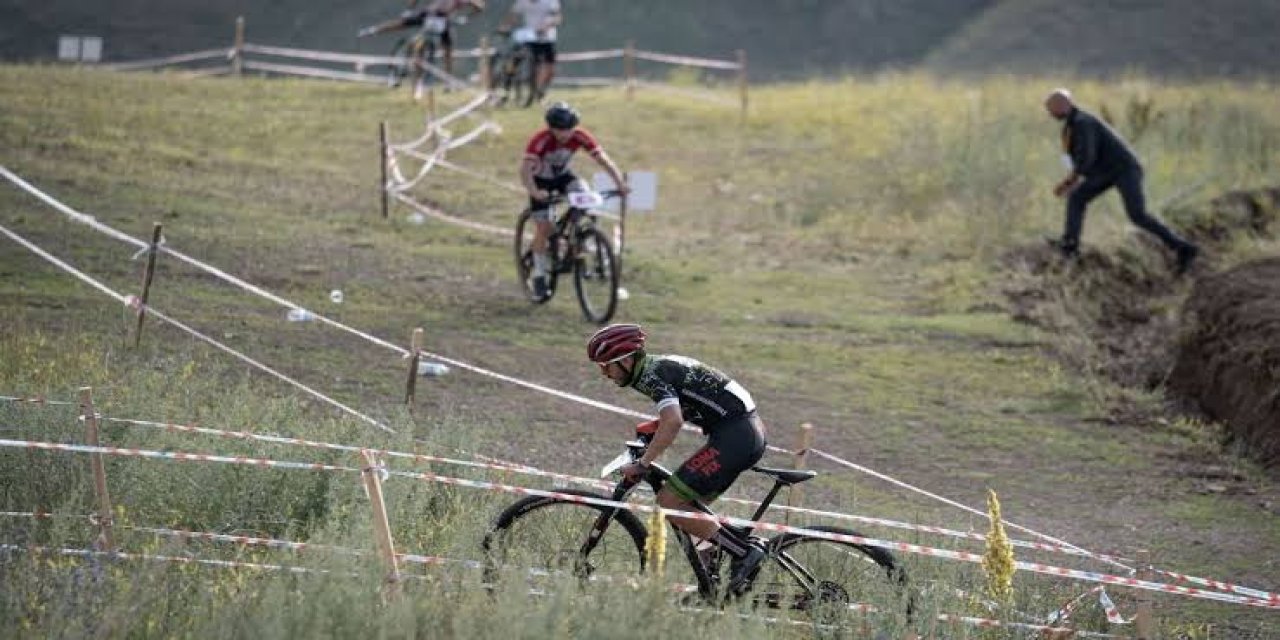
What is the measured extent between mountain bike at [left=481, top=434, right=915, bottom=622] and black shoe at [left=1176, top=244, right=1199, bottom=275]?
1142 cm

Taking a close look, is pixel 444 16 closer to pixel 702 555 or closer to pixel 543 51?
pixel 543 51

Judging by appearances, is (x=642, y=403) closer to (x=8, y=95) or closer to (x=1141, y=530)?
(x=1141, y=530)

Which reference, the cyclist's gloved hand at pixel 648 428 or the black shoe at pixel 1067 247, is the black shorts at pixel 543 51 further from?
the cyclist's gloved hand at pixel 648 428

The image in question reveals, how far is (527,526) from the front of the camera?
8.45 meters

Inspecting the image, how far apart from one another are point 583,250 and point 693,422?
24.4 feet

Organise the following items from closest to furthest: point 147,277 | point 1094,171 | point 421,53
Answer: point 147,277 < point 1094,171 < point 421,53

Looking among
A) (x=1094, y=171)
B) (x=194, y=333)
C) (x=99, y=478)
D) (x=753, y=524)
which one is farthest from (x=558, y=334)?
(x=753, y=524)

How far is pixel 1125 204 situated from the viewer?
61.4 feet

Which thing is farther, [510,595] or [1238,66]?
[1238,66]

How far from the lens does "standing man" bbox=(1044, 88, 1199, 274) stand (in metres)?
18.4

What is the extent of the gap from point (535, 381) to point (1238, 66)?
32.1 m

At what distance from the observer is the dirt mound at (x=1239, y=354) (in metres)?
13.5

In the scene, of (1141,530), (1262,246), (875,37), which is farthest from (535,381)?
(875,37)

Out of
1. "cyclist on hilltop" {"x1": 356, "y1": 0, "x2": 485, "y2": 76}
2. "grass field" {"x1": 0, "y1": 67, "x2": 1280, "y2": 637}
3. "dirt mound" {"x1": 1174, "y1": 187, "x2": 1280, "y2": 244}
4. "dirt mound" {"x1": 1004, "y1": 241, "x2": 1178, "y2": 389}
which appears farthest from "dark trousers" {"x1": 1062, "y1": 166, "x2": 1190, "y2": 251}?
"cyclist on hilltop" {"x1": 356, "y1": 0, "x2": 485, "y2": 76}
